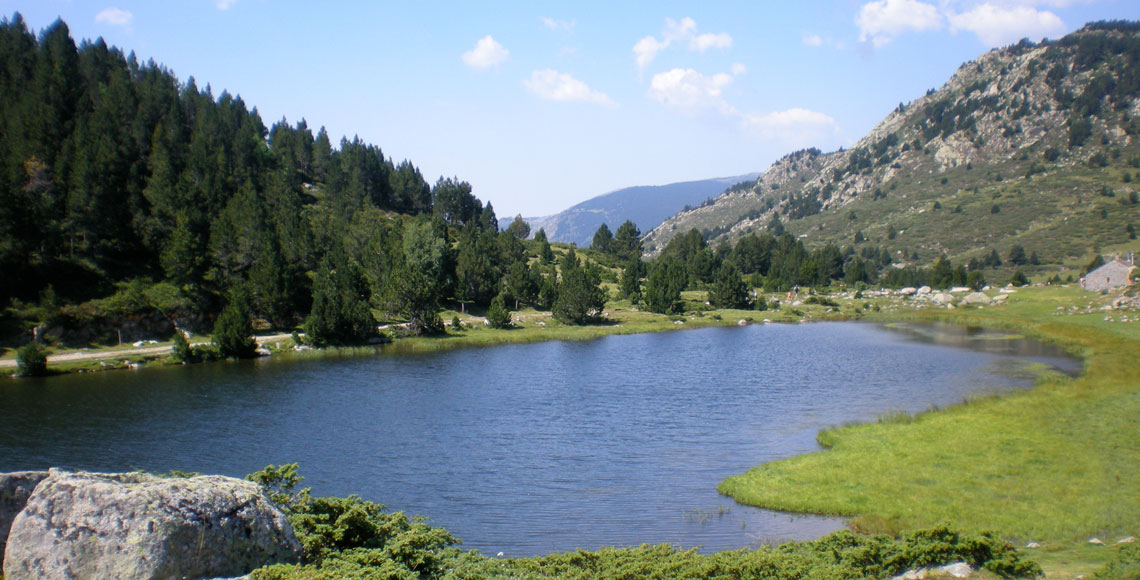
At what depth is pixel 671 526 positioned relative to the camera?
2414 centimetres

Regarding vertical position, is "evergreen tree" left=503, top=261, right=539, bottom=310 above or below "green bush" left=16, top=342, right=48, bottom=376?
above

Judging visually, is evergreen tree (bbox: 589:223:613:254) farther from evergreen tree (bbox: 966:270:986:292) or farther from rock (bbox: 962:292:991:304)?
rock (bbox: 962:292:991:304)

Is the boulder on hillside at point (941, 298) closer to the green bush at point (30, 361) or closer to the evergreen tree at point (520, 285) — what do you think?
the evergreen tree at point (520, 285)

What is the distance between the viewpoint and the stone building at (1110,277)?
88.3 meters

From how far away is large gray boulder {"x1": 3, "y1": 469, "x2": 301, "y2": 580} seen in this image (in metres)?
11.2

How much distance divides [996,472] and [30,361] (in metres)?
61.3

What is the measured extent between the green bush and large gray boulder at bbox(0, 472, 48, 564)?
165 ft

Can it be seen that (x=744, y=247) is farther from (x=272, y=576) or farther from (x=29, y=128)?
(x=272, y=576)

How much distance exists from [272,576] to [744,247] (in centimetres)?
13826

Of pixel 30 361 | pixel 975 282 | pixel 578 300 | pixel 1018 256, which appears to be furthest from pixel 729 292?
pixel 30 361

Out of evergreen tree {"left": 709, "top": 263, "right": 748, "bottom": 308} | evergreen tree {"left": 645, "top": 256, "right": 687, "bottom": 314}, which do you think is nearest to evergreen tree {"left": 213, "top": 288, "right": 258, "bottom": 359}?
evergreen tree {"left": 645, "top": 256, "right": 687, "bottom": 314}

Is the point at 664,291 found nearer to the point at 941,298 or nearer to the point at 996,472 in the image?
the point at 941,298

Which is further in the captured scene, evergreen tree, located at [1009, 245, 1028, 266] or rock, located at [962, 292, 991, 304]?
evergreen tree, located at [1009, 245, 1028, 266]

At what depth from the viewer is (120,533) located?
1121cm
